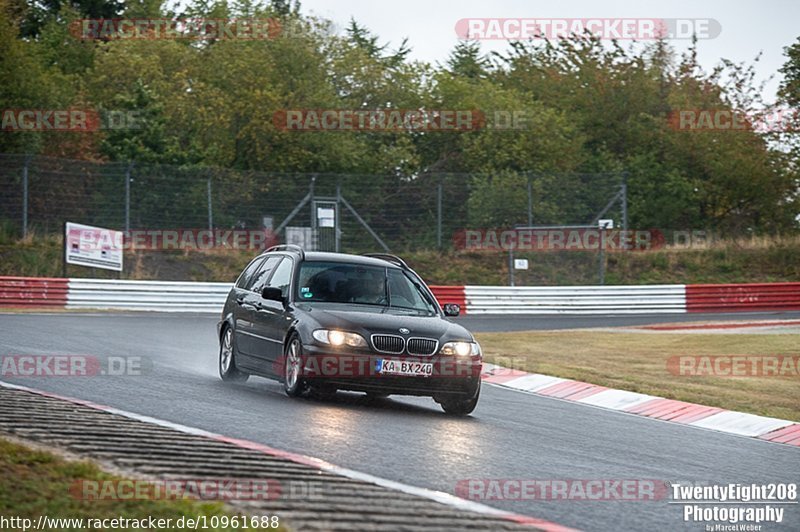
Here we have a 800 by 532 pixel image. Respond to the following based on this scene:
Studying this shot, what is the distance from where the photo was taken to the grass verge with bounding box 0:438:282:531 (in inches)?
219

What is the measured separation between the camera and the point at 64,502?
5762 mm

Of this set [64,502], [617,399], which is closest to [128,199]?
[617,399]

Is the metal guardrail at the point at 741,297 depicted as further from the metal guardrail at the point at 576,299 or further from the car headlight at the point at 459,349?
the car headlight at the point at 459,349

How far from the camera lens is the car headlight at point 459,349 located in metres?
12.0

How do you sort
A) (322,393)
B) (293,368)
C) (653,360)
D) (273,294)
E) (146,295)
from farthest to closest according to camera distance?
(146,295)
(653,360)
(273,294)
(322,393)
(293,368)

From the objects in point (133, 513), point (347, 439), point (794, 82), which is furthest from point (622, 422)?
point (794, 82)

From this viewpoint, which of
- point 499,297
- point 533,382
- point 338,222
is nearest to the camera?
point 533,382

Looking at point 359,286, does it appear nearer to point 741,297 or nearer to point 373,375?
point 373,375

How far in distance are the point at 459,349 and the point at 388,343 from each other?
0.75m

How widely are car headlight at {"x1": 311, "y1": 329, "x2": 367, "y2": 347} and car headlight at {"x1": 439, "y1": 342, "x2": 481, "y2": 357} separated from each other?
31.7 inches

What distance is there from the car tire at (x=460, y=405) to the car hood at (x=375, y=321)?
609 millimetres

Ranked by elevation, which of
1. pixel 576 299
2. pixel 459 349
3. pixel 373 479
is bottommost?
pixel 576 299

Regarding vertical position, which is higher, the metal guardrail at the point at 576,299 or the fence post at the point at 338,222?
the fence post at the point at 338,222

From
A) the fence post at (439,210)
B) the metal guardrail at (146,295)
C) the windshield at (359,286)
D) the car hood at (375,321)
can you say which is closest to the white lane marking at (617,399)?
the windshield at (359,286)
